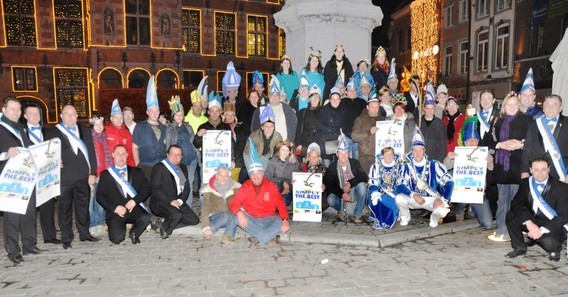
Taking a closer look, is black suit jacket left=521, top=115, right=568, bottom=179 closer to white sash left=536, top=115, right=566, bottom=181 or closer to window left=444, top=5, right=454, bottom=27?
white sash left=536, top=115, right=566, bottom=181

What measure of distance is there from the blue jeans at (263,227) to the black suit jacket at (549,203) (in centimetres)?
341

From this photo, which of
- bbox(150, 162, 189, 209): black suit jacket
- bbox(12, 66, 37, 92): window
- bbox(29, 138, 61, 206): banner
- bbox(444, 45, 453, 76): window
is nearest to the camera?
bbox(29, 138, 61, 206): banner

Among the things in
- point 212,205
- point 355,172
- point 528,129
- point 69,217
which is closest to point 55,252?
point 69,217

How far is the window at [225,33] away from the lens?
93.9ft

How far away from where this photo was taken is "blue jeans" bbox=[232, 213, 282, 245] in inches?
234

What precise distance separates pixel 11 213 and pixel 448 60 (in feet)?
102

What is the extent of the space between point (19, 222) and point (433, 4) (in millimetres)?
29700

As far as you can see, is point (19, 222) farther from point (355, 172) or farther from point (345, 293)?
point (355, 172)

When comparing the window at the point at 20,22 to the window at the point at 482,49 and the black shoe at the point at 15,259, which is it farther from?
the window at the point at 482,49

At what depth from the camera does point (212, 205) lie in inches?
252

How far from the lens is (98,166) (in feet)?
21.8

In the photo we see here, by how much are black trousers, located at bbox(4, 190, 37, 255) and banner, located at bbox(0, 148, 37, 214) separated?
0.23 metres

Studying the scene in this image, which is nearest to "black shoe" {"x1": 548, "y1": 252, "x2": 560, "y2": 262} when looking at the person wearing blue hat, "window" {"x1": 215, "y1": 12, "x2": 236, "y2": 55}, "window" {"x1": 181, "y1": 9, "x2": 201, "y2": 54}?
the person wearing blue hat

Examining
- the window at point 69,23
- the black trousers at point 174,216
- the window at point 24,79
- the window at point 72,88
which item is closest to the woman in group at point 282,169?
the black trousers at point 174,216
